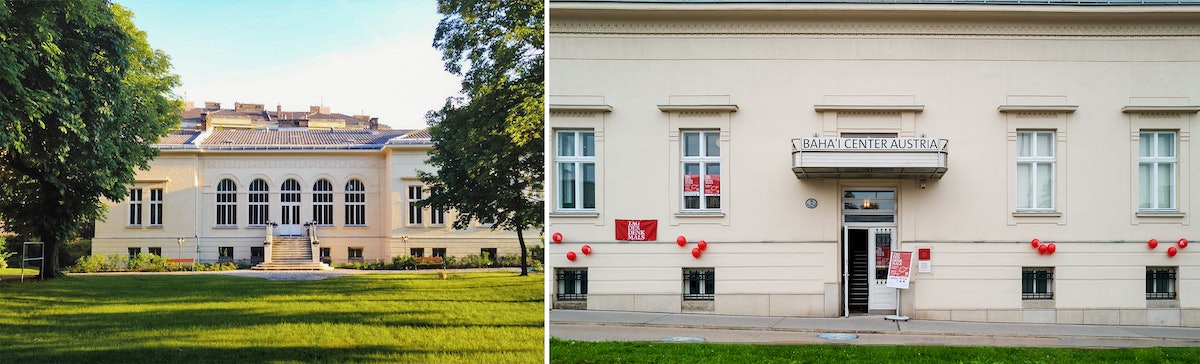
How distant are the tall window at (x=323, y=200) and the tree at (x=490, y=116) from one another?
662mm

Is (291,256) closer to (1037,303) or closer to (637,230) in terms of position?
(637,230)

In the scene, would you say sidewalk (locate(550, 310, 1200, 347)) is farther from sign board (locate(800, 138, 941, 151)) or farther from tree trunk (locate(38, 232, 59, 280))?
tree trunk (locate(38, 232, 59, 280))

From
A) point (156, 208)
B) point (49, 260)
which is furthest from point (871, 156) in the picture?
point (49, 260)

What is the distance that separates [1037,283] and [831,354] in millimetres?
5141

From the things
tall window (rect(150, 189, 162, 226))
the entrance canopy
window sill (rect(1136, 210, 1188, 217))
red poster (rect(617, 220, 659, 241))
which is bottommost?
red poster (rect(617, 220, 659, 241))

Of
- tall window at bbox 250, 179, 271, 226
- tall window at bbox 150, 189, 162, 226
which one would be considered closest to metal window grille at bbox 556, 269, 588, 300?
tall window at bbox 250, 179, 271, 226

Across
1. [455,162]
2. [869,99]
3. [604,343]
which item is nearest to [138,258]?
[455,162]

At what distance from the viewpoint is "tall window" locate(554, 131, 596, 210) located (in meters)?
12.5

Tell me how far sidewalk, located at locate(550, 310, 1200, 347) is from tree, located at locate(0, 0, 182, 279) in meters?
4.65

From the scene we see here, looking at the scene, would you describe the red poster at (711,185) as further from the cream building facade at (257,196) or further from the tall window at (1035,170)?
the cream building facade at (257,196)

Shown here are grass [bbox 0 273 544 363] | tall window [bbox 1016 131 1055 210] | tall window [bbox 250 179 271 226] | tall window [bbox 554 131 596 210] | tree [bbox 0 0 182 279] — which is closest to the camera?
grass [bbox 0 273 544 363]

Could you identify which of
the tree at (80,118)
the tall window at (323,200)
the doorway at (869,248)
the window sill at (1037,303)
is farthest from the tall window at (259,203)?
the window sill at (1037,303)

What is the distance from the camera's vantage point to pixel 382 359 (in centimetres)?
706

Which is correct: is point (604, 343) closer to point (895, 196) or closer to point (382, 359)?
point (382, 359)
